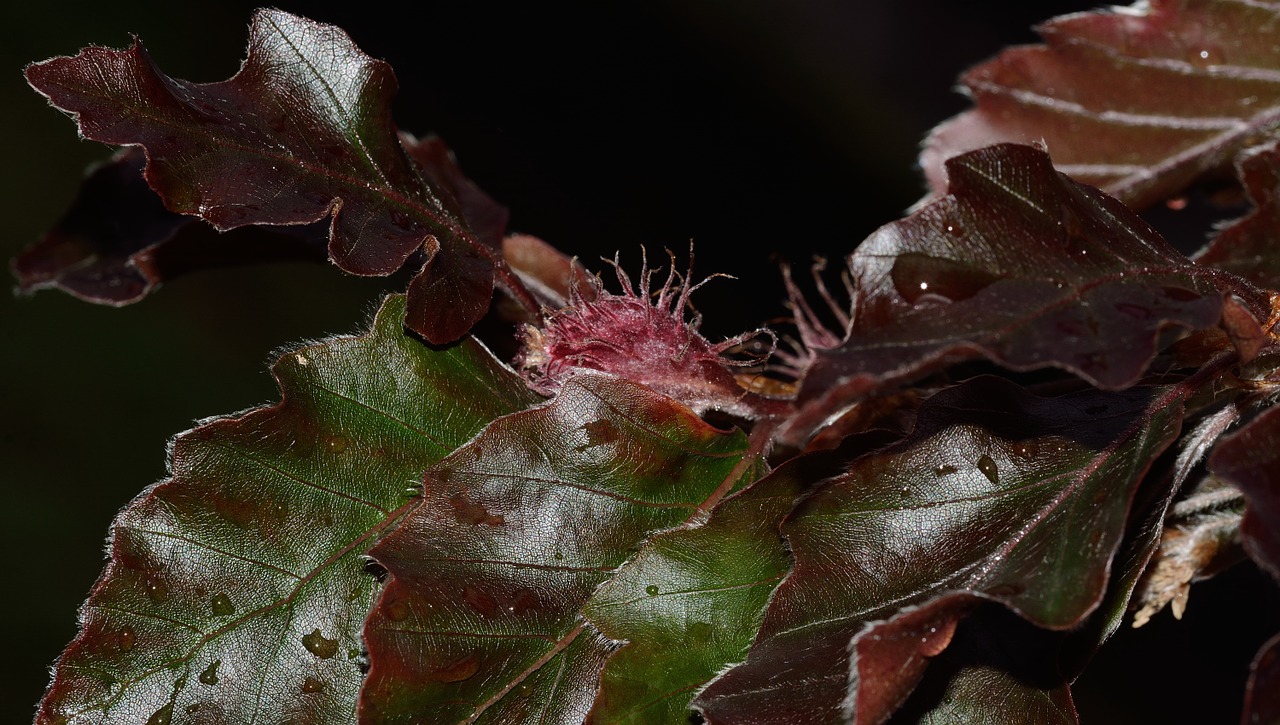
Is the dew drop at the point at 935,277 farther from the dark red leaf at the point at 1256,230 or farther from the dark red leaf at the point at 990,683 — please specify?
the dark red leaf at the point at 1256,230

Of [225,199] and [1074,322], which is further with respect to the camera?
[225,199]

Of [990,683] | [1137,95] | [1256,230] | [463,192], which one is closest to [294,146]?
[463,192]

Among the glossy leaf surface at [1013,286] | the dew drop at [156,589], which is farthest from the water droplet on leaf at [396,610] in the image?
the glossy leaf surface at [1013,286]

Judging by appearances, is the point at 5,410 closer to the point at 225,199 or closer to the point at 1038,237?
the point at 225,199

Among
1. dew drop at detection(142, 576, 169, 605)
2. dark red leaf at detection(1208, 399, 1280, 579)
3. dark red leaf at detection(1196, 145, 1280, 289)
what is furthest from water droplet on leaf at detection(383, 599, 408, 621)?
dark red leaf at detection(1196, 145, 1280, 289)

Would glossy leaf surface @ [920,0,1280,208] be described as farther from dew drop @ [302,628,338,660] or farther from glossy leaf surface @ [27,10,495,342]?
dew drop @ [302,628,338,660]

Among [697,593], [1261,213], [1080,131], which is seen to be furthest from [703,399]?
[1080,131]

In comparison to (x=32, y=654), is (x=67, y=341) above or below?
above
